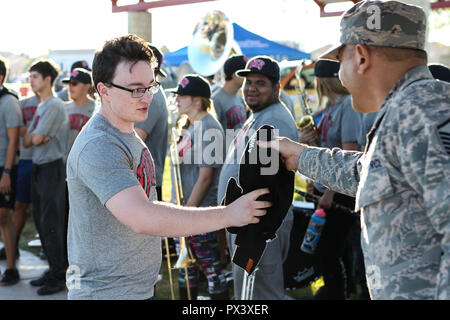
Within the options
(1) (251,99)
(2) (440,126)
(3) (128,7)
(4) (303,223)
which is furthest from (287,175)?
(3) (128,7)

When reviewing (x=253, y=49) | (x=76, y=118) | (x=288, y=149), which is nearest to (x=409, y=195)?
(x=288, y=149)

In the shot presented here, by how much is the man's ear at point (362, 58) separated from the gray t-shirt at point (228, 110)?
387 centimetres

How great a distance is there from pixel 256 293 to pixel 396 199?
2.33 m

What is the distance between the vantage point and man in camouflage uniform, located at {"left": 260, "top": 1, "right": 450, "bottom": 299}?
1476 millimetres

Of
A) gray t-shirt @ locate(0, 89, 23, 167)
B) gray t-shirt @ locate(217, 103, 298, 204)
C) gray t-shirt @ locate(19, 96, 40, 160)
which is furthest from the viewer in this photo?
gray t-shirt @ locate(19, 96, 40, 160)

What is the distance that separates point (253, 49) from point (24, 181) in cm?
763

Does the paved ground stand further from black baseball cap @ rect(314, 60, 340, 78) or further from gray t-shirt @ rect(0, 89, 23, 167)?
black baseball cap @ rect(314, 60, 340, 78)

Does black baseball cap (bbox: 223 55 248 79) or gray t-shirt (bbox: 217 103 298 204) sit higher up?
black baseball cap (bbox: 223 55 248 79)

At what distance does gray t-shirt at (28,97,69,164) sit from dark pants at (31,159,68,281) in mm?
81

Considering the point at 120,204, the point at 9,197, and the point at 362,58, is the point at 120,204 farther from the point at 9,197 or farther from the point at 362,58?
the point at 9,197

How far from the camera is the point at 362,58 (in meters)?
1.81

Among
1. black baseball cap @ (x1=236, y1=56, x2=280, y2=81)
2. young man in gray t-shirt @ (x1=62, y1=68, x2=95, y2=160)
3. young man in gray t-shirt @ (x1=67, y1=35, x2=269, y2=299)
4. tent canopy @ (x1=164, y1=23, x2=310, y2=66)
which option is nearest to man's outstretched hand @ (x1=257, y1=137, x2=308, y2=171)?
young man in gray t-shirt @ (x1=67, y1=35, x2=269, y2=299)

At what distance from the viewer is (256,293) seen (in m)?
3.74
